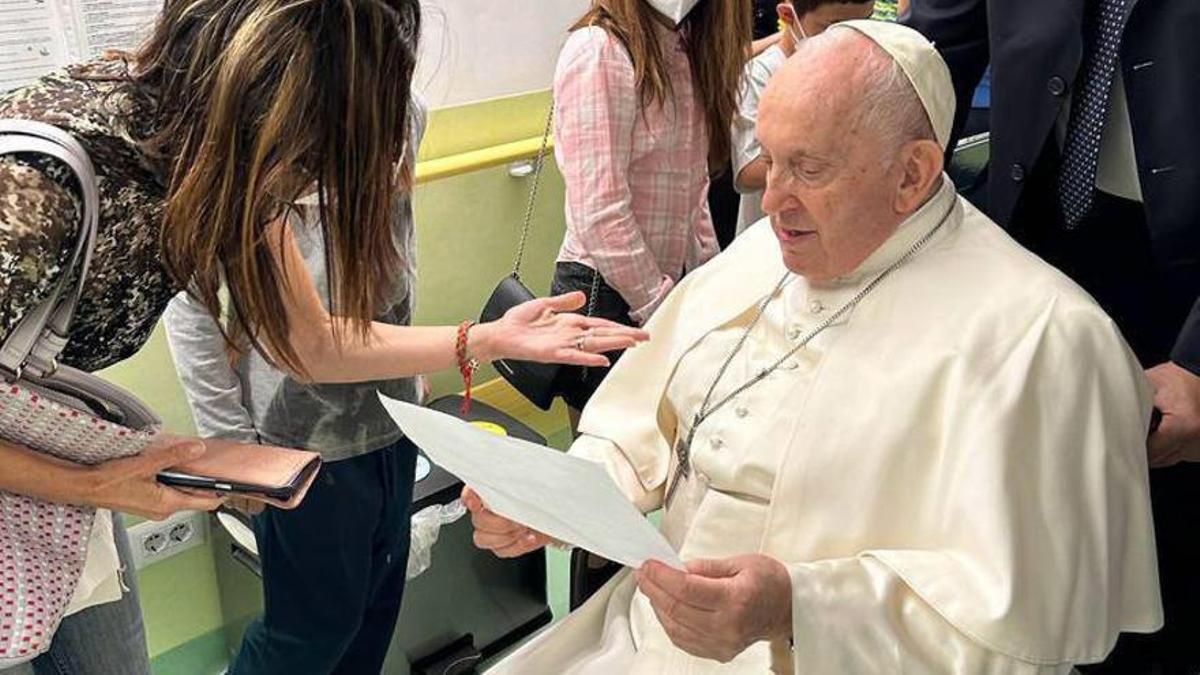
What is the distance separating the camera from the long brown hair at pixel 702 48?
6.69 feet

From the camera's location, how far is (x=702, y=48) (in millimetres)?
2129

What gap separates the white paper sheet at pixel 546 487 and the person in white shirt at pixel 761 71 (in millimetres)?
1257

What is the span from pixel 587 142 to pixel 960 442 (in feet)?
3.34

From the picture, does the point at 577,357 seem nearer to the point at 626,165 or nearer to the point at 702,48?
the point at 626,165

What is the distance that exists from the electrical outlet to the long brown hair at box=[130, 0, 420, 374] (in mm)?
1249

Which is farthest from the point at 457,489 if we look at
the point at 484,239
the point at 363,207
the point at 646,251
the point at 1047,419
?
the point at 1047,419

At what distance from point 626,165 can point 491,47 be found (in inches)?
33.0

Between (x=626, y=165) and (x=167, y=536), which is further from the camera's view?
(x=167, y=536)

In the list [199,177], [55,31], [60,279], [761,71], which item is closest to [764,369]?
[199,177]

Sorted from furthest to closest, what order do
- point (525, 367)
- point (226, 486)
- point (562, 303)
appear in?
point (525, 367) < point (562, 303) < point (226, 486)

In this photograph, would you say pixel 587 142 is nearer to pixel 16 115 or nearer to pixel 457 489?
pixel 457 489

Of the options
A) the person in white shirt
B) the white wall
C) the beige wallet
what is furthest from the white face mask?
the beige wallet

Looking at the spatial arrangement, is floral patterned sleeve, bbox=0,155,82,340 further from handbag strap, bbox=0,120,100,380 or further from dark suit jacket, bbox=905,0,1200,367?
dark suit jacket, bbox=905,0,1200,367

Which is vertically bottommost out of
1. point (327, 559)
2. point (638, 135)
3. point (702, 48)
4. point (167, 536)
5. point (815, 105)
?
point (167, 536)
